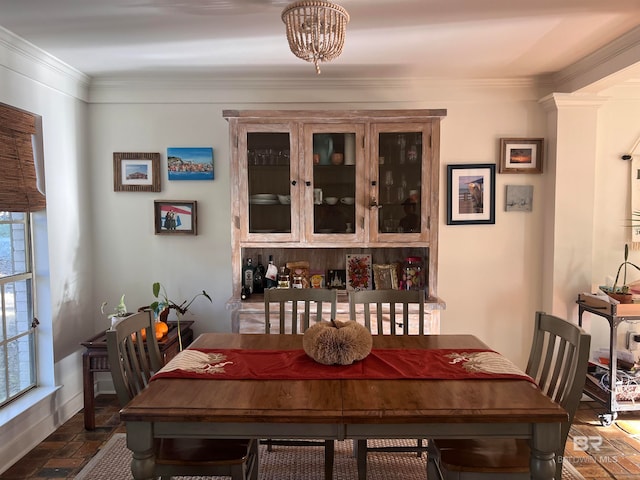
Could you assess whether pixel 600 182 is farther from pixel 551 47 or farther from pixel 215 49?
pixel 215 49

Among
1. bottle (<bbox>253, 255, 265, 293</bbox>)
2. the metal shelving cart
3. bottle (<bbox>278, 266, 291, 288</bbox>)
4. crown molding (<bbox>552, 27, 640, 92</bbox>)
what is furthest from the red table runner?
crown molding (<bbox>552, 27, 640, 92</bbox>)

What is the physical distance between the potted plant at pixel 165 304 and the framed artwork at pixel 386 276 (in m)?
1.27

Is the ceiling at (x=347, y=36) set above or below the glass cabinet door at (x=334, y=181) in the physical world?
above

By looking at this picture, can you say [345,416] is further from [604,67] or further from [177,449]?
[604,67]

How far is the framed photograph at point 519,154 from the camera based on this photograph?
329cm

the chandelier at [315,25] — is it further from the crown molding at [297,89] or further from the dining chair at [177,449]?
the crown molding at [297,89]

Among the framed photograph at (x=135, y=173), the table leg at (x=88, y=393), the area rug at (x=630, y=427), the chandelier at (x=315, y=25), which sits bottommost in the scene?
the area rug at (x=630, y=427)

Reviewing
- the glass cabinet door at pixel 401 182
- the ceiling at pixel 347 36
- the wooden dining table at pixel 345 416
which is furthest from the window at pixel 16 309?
the glass cabinet door at pixel 401 182

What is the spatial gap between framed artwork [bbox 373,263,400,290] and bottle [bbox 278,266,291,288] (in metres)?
0.64

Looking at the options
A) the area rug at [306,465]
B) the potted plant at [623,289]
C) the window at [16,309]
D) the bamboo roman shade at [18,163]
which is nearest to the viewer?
the area rug at [306,465]

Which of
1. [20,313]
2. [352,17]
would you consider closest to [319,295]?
[352,17]

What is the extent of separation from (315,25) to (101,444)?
8.67 ft

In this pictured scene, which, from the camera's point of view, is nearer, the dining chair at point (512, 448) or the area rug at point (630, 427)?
the dining chair at point (512, 448)

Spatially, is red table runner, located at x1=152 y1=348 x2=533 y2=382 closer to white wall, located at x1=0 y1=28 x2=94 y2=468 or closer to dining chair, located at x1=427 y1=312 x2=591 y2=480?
dining chair, located at x1=427 y1=312 x2=591 y2=480
